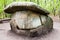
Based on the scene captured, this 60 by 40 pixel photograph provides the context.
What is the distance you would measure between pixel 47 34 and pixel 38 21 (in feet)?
1.63

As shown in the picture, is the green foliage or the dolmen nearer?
the dolmen

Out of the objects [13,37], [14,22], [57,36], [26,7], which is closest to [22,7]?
[26,7]

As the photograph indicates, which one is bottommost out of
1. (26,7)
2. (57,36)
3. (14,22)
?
(57,36)

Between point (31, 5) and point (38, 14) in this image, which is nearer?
point (31, 5)

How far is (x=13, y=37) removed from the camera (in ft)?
16.0

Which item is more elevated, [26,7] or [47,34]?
[26,7]

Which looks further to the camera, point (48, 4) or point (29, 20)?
point (48, 4)

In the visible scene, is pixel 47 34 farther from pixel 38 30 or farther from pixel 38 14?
pixel 38 14

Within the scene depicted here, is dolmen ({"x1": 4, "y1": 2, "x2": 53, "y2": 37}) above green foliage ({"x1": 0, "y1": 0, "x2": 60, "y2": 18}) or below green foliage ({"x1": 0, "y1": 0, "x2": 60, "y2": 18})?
below

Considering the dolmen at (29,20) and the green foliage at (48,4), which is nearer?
the dolmen at (29,20)

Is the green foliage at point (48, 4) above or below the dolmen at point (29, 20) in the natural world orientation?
above

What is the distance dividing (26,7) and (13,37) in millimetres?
990

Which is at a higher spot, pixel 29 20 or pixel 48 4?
pixel 48 4

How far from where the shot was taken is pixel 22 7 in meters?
5.07
